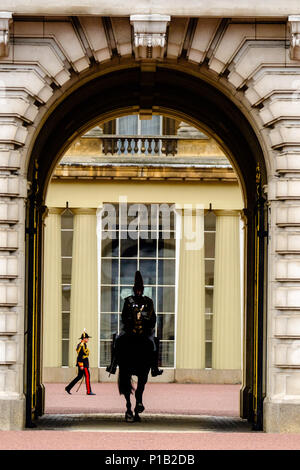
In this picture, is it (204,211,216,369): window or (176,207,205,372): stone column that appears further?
(204,211,216,369): window

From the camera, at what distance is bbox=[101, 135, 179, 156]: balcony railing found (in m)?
29.6

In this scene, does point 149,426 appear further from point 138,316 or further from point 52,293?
point 52,293

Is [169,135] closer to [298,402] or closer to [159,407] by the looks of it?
[159,407]

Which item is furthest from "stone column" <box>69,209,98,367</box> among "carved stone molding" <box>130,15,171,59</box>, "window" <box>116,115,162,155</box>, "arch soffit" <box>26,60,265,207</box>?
"carved stone molding" <box>130,15,171,59</box>

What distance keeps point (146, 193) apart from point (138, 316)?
12.4 m

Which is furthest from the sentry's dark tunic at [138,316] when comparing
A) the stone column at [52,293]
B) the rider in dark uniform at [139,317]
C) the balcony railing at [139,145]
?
the balcony railing at [139,145]

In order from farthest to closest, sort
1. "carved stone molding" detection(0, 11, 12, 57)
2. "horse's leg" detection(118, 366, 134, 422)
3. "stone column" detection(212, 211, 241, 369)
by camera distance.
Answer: "stone column" detection(212, 211, 241, 369), "horse's leg" detection(118, 366, 134, 422), "carved stone molding" detection(0, 11, 12, 57)

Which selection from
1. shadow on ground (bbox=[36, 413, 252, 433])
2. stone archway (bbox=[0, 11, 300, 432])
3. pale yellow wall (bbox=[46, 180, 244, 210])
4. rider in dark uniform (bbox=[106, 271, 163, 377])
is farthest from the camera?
pale yellow wall (bbox=[46, 180, 244, 210])

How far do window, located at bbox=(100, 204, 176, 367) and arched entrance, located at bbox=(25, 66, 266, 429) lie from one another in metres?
9.40

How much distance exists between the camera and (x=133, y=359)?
17.2 meters

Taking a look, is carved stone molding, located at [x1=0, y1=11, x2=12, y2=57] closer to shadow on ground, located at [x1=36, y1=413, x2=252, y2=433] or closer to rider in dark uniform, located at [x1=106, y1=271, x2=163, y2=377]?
rider in dark uniform, located at [x1=106, y1=271, x2=163, y2=377]

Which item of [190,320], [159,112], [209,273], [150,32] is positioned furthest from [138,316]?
[209,273]

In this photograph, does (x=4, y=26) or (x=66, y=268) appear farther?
(x=66, y=268)

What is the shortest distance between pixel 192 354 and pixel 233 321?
4.07 feet
